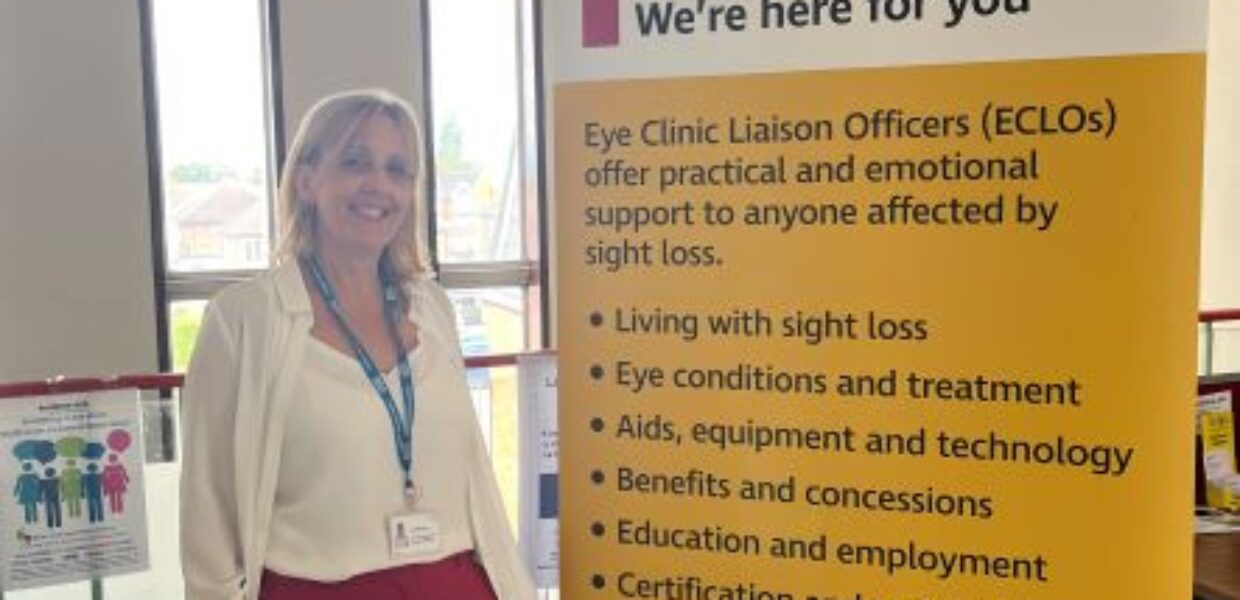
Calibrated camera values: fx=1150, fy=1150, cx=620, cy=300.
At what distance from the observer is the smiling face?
190 cm

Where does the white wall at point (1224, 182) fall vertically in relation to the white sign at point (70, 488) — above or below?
above

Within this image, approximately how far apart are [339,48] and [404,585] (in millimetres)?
3932

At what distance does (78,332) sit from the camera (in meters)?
4.93

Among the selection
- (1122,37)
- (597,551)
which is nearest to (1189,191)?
(1122,37)

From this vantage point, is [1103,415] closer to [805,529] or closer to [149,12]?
[805,529]

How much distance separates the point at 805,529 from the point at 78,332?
450 cm

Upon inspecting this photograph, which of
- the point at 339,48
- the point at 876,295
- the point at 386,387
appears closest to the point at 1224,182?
the point at 339,48

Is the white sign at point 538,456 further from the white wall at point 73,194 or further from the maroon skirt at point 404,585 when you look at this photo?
the white wall at point 73,194

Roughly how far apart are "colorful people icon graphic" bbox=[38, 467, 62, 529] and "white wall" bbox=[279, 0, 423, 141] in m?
3.30

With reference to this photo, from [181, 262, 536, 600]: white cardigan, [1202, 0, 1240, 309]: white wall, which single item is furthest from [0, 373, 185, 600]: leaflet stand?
[1202, 0, 1240, 309]: white wall

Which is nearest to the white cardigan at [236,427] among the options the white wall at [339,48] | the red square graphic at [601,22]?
the red square graphic at [601,22]

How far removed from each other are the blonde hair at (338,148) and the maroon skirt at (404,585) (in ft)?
1.63

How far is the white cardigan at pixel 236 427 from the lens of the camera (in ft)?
5.97

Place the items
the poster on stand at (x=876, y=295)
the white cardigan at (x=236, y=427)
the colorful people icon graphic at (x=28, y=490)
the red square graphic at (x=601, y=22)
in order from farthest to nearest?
1. the colorful people icon graphic at (x=28, y=490)
2. the white cardigan at (x=236, y=427)
3. the red square graphic at (x=601, y=22)
4. the poster on stand at (x=876, y=295)
